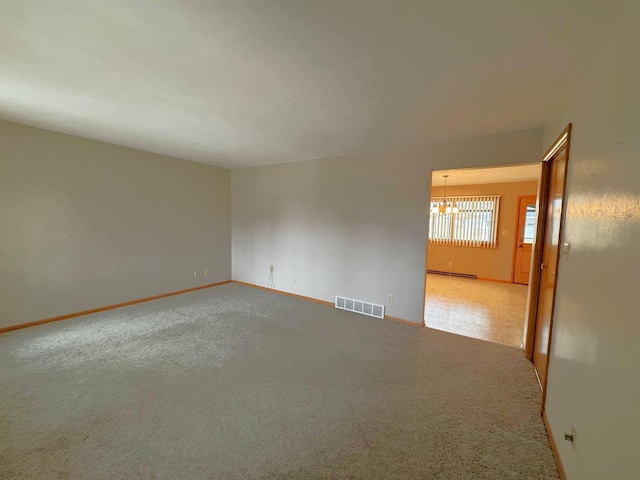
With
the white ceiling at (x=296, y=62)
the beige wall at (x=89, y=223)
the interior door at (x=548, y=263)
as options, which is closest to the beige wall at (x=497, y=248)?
the white ceiling at (x=296, y=62)

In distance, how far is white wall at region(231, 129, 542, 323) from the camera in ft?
11.4

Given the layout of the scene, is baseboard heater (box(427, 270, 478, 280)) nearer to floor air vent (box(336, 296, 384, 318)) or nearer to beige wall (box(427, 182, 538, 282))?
beige wall (box(427, 182, 538, 282))

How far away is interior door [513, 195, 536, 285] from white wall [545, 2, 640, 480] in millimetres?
5252

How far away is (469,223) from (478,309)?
3174 mm

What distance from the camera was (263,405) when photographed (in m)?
2.01

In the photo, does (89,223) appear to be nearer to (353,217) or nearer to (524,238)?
(353,217)

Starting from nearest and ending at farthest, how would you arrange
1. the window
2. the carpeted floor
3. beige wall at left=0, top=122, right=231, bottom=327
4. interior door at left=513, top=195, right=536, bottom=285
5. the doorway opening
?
the carpeted floor < beige wall at left=0, top=122, right=231, bottom=327 < the doorway opening < interior door at left=513, top=195, right=536, bottom=285 < the window

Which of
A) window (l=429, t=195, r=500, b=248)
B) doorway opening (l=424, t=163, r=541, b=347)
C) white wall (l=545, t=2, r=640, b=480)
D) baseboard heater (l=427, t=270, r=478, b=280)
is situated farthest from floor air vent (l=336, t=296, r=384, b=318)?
baseboard heater (l=427, t=270, r=478, b=280)

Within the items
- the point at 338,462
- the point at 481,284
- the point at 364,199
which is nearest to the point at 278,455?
the point at 338,462

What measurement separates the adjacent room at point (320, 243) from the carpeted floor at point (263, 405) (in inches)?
0.8

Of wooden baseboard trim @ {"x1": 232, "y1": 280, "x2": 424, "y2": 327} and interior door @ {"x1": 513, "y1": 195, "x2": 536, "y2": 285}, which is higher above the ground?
interior door @ {"x1": 513, "y1": 195, "x2": 536, "y2": 285}

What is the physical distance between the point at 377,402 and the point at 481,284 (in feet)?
17.7

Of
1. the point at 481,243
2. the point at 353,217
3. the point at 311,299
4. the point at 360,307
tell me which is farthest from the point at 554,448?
the point at 481,243

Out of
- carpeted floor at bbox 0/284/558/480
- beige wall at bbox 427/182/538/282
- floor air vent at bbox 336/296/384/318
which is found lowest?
carpeted floor at bbox 0/284/558/480
